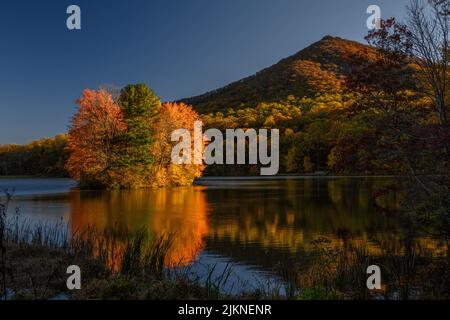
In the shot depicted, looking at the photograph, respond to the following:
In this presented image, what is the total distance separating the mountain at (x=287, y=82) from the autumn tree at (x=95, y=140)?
81647 mm

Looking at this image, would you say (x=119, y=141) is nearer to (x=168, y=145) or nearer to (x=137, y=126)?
(x=137, y=126)

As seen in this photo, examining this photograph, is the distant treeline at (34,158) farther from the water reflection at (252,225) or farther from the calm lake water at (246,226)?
the calm lake water at (246,226)

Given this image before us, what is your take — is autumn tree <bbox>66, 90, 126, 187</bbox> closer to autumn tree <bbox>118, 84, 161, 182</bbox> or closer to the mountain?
autumn tree <bbox>118, 84, 161, 182</bbox>

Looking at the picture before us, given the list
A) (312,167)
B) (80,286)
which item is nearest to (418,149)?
(80,286)

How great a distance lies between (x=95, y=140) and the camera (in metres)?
44.8

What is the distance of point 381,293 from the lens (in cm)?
814

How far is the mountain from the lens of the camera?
5151 inches

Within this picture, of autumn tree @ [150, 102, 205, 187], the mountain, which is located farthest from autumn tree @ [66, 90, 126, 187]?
the mountain

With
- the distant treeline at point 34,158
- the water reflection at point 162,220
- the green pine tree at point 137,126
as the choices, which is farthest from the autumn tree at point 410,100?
the distant treeline at point 34,158

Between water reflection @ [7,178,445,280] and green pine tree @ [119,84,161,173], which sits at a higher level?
green pine tree @ [119,84,161,173]

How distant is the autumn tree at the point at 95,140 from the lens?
44.1 meters

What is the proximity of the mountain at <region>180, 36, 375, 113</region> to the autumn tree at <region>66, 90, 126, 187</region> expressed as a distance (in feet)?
268
